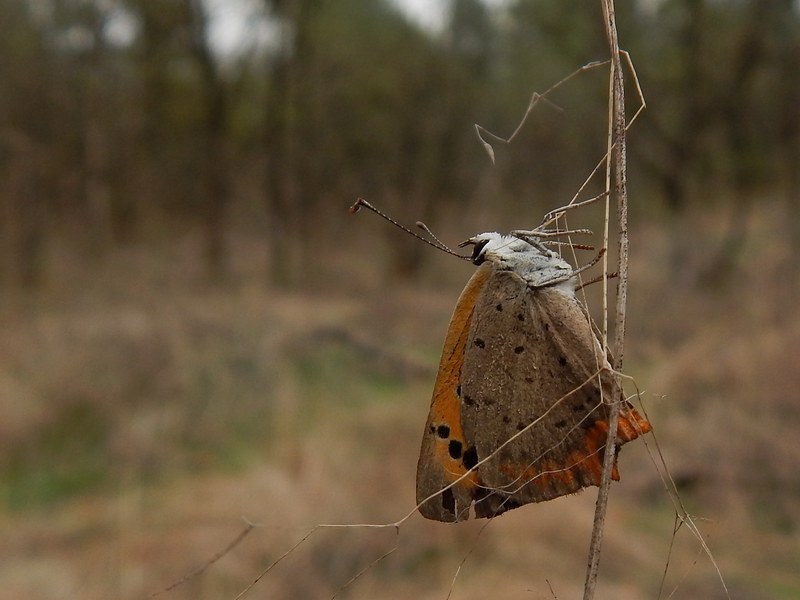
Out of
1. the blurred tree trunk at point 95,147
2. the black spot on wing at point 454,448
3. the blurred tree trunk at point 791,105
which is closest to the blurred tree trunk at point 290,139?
the blurred tree trunk at point 95,147

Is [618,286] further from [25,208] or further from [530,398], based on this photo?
[25,208]

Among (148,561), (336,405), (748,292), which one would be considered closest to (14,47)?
(336,405)

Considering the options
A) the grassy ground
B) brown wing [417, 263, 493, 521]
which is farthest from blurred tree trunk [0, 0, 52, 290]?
brown wing [417, 263, 493, 521]

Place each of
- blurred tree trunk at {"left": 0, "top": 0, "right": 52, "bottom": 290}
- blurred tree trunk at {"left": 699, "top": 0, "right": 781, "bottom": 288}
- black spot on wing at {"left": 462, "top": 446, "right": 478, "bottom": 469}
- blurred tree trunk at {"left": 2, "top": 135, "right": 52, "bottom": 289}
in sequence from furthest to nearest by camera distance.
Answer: blurred tree trunk at {"left": 699, "top": 0, "right": 781, "bottom": 288} < blurred tree trunk at {"left": 0, "top": 0, "right": 52, "bottom": 290} < blurred tree trunk at {"left": 2, "top": 135, "right": 52, "bottom": 289} < black spot on wing at {"left": 462, "top": 446, "right": 478, "bottom": 469}

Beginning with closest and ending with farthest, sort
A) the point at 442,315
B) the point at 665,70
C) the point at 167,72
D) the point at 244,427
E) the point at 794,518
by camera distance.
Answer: the point at 794,518
the point at 244,427
the point at 442,315
the point at 665,70
the point at 167,72

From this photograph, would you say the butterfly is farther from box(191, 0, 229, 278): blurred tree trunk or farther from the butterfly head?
box(191, 0, 229, 278): blurred tree trunk

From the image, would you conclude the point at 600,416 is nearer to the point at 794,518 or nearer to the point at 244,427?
the point at 794,518


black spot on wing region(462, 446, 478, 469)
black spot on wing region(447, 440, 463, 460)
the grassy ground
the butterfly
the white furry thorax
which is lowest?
the grassy ground

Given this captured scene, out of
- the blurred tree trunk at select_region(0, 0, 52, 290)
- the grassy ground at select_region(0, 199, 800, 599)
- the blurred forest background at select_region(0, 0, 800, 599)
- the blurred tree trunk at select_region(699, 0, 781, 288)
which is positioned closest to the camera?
the grassy ground at select_region(0, 199, 800, 599)
